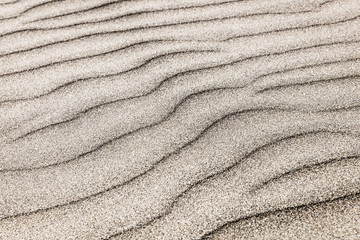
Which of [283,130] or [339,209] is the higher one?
[283,130]

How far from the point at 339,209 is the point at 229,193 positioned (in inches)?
11.9

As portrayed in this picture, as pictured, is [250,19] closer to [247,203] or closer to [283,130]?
[283,130]

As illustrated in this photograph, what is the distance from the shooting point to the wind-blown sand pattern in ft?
3.33

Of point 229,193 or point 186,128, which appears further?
point 186,128

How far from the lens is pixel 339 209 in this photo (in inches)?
39.3

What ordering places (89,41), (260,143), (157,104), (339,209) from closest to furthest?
(339,209)
(260,143)
(157,104)
(89,41)

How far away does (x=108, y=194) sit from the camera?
1.08m

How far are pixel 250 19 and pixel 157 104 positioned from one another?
0.75 metres

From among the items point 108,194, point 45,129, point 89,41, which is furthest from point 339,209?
point 89,41

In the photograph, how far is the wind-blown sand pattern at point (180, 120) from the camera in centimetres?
102

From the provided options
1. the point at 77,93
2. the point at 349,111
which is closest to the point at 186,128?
the point at 77,93

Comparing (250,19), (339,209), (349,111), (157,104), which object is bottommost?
(339,209)

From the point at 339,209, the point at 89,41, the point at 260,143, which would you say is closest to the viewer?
the point at 339,209

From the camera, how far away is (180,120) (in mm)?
1308
